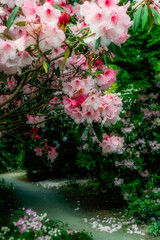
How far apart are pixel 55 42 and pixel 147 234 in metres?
3.67

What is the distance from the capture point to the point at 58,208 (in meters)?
5.76

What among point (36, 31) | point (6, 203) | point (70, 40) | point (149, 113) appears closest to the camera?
point (36, 31)

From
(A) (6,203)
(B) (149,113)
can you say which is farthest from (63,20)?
(A) (6,203)

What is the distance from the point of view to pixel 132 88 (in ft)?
16.6

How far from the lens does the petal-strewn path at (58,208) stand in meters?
4.02

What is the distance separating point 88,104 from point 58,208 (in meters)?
4.86

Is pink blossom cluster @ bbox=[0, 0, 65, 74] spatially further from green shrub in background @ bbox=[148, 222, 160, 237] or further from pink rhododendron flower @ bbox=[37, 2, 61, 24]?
green shrub in background @ bbox=[148, 222, 160, 237]

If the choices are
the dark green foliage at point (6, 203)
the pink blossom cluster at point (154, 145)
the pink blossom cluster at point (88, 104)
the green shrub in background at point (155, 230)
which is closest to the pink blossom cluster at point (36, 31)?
the pink blossom cluster at point (88, 104)

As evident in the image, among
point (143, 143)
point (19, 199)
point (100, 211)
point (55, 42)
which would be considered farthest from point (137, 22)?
point (19, 199)

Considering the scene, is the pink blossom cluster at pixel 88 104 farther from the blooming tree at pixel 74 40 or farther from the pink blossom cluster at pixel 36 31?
the pink blossom cluster at pixel 36 31

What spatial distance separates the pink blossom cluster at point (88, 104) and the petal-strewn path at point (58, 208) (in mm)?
2966

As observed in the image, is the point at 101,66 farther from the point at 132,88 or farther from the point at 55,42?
the point at 132,88

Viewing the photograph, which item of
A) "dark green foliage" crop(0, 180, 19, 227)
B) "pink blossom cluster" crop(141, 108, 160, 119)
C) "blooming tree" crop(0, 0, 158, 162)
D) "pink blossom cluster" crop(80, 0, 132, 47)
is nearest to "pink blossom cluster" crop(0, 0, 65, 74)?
"blooming tree" crop(0, 0, 158, 162)

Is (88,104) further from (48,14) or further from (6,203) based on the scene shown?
(6,203)
